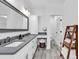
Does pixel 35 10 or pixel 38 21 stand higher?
pixel 35 10

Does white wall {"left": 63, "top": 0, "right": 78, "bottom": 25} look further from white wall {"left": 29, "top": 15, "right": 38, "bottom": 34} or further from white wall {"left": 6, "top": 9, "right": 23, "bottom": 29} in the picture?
white wall {"left": 29, "top": 15, "right": 38, "bottom": 34}

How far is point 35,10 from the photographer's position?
7.75 metres

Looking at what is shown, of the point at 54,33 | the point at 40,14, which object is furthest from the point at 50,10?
the point at 54,33

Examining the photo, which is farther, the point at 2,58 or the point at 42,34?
the point at 42,34

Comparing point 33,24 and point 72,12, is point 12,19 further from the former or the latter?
point 33,24

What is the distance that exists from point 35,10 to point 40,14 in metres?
0.44

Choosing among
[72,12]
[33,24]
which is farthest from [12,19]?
[33,24]

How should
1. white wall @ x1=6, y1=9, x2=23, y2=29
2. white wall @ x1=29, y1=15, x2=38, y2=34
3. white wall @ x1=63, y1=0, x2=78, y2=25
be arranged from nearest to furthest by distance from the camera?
white wall @ x1=63, y1=0, x2=78, y2=25 → white wall @ x1=6, y1=9, x2=23, y2=29 → white wall @ x1=29, y1=15, x2=38, y2=34

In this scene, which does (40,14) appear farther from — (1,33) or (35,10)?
(1,33)

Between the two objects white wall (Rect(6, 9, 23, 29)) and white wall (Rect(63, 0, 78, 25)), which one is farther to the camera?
white wall (Rect(6, 9, 23, 29))

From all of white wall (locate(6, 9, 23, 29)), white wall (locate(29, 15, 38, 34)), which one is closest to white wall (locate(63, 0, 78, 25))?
white wall (locate(6, 9, 23, 29))

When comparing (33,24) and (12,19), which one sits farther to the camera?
(33,24)

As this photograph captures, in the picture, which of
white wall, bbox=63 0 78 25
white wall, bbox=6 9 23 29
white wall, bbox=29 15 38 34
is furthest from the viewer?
white wall, bbox=29 15 38 34

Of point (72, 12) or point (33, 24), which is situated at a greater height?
point (72, 12)
